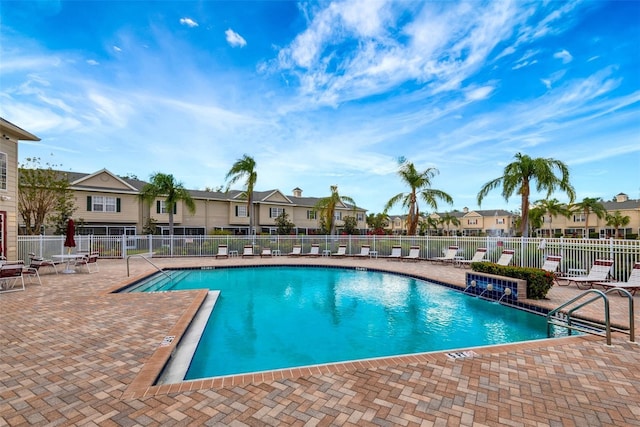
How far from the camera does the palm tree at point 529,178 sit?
52.9 ft

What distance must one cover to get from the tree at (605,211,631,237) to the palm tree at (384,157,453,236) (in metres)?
44.3

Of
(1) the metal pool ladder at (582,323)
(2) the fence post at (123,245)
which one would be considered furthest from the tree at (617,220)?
(2) the fence post at (123,245)

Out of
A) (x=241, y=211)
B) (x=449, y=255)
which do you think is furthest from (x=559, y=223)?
(x=241, y=211)

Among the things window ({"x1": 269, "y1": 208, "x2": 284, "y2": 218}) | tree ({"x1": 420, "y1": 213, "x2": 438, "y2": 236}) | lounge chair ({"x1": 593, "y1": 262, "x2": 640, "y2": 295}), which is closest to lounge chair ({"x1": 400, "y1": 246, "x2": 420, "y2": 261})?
lounge chair ({"x1": 593, "y1": 262, "x2": 640, "y2": 295})

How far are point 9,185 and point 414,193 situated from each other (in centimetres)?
2054

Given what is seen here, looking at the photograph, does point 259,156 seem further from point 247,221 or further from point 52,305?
point 52,305

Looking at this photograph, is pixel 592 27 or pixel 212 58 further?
pixel 212 58

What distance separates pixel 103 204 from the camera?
1031 inches

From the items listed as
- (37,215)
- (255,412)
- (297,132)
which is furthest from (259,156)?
(255,412)

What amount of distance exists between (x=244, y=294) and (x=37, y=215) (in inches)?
720

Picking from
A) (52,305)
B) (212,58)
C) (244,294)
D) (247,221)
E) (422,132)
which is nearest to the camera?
(52,305)

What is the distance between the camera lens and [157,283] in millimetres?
12359

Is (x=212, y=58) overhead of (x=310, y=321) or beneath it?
overhead

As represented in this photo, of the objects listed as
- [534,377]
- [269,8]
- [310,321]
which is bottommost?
[310,321]
